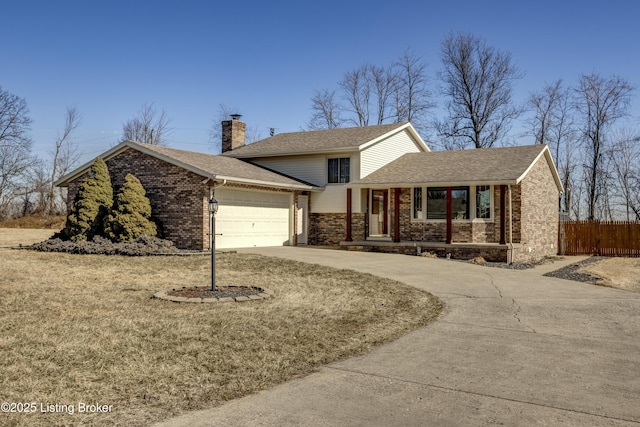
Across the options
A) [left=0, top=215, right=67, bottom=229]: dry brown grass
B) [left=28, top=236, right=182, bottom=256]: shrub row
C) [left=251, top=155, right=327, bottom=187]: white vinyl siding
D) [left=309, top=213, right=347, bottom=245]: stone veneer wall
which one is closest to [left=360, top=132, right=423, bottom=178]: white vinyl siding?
[left=251, top=155, right=327, bottom=187]: white vinyl siding

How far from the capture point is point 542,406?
4.46m

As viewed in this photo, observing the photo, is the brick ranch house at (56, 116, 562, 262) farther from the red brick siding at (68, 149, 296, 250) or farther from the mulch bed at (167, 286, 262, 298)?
the mulch bed at (167, 286, 262, 298)

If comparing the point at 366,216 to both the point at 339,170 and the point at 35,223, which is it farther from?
the point at 35,223

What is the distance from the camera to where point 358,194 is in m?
22.8

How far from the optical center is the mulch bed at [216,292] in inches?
376

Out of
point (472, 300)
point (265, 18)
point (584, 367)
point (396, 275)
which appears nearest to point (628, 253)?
point (396, 275)

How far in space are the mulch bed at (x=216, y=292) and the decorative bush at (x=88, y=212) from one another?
10.3 m

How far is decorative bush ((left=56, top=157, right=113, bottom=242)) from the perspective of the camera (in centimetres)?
1905

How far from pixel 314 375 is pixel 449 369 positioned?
141cm

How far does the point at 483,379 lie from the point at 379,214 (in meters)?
19.7

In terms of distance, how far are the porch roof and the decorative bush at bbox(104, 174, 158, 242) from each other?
8.28m

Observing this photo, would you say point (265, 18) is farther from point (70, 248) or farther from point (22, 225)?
point (22, 225)

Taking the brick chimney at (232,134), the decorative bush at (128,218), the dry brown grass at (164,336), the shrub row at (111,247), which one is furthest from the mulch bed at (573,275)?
the brick chimney at (232,134)

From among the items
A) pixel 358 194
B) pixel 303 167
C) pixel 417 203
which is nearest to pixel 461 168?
pixel 417 203
